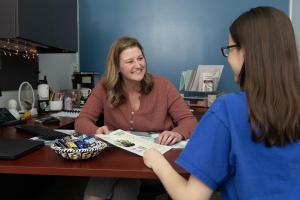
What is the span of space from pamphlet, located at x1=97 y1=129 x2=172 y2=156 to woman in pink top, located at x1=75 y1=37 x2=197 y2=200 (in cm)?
41

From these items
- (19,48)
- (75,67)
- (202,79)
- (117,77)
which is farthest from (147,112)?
(75,67)

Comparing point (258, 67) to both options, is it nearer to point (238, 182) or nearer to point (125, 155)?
point (238, 182)

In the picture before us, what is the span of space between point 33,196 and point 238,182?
223 cm

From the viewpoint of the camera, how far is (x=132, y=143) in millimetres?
1296

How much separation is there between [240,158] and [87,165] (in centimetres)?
51

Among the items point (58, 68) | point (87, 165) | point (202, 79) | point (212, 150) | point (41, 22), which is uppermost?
point (41, 22)

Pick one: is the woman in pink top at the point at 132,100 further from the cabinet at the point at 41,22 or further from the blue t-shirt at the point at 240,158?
the blue t-shirt at the point at 240,158

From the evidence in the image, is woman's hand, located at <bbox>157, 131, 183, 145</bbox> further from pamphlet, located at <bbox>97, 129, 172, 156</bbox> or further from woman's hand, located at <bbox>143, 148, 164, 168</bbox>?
woman's hand, located at <bbox>143, 148, 164, 168</bbox>

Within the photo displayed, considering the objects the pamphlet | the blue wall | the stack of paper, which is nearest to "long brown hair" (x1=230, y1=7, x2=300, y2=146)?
the pamphlet

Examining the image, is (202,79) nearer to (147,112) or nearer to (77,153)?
(147,112)

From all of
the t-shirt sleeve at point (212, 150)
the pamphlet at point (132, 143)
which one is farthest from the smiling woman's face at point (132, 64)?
the t-shirt sleeve at point (212, 150)

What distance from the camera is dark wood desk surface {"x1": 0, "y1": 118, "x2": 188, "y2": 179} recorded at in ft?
3.30

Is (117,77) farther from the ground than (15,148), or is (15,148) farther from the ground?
(117,77)

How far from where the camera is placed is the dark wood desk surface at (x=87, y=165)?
3.30ft
